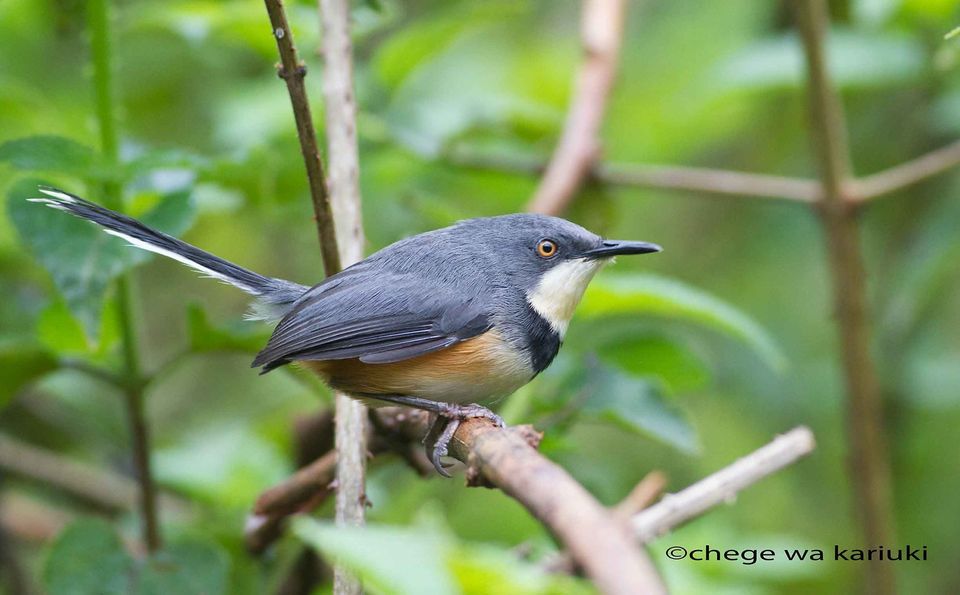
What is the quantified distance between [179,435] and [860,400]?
12.9ft

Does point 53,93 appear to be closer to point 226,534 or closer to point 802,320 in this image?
point 226,534

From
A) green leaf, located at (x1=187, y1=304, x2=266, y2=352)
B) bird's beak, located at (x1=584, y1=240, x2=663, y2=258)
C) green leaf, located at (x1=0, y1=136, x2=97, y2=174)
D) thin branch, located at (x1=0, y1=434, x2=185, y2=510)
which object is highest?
bird's beak, located at (x1=584, y1=240, x2=663, y2=258)

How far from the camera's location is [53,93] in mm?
6020

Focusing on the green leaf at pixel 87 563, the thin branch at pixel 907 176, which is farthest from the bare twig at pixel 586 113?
the green leaf at pixel 87 563

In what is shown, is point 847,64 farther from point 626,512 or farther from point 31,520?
point 31,520

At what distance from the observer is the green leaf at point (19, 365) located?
132 inches

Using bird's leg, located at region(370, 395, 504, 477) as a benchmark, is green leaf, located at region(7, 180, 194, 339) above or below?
above

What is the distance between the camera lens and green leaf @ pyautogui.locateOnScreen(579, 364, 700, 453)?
131 inches

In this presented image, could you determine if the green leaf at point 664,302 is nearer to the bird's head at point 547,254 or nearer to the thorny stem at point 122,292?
the bird's head at point 547,254

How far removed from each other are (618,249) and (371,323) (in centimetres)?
95

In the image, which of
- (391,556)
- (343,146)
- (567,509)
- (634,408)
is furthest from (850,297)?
(391,556)

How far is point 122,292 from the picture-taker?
11.3ft

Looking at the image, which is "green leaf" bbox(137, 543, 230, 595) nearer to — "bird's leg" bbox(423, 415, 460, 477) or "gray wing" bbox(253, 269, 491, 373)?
"gray wing" bbox(253, 269, 491, 373)

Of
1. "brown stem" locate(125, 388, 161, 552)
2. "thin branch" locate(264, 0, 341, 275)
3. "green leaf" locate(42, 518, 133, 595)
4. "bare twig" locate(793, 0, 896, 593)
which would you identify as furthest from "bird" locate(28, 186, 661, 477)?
"bare twig" locate(793, 0, 896, 593)
